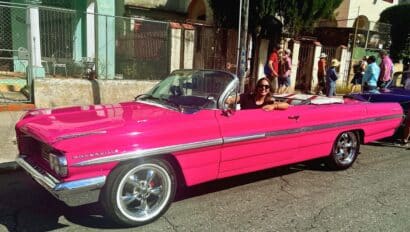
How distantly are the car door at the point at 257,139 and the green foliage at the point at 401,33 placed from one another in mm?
19334

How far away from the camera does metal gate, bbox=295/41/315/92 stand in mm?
15070

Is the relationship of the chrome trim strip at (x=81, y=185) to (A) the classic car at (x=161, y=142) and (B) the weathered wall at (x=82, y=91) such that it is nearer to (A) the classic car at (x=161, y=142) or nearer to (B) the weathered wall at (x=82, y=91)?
(A) the classic car at (x=161, y=142)

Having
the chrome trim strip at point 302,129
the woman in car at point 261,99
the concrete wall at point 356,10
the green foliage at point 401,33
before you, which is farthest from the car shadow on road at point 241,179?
the green foliage at point 401,33

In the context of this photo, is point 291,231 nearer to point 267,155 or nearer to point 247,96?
point 267,155

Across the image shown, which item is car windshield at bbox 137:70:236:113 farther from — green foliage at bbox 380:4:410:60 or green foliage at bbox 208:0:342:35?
green foliage at bbox 380:4:410:60

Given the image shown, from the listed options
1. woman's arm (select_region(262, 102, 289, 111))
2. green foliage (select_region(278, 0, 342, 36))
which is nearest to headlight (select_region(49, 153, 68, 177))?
woman's arm (select_region(262, 102, 289, 111))

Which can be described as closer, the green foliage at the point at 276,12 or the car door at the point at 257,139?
the car door at the point at 257,139

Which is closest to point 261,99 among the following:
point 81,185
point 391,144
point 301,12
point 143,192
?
point 143,192

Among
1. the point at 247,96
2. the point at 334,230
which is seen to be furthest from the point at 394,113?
the point at 334,230

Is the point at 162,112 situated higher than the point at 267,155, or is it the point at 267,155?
the point at 162,112

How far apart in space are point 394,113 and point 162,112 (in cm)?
424

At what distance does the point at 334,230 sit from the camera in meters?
3.93

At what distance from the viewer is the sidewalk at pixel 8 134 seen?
5568 millimetres

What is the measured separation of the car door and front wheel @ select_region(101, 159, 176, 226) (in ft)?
2.38
